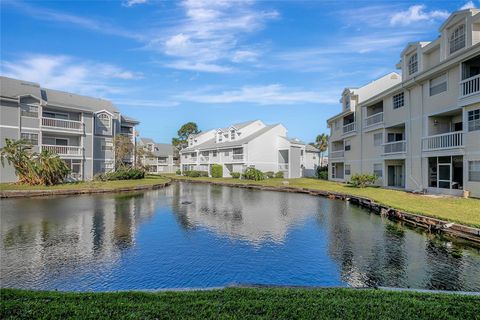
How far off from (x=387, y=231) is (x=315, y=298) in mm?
9340

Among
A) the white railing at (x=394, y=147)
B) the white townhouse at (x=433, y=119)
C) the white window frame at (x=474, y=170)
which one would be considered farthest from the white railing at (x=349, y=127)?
the white window frame at (x=474, y=170)

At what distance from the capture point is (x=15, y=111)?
30.9 m

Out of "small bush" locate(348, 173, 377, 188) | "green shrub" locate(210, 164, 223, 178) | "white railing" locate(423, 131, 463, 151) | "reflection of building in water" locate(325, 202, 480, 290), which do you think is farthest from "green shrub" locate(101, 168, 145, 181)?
"white railing" locate(423, 131, 463, 151)

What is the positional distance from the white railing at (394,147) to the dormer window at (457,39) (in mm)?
7965

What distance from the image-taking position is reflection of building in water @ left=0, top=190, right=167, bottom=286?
905 centimetres

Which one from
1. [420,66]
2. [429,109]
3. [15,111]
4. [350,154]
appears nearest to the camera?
[429,109]

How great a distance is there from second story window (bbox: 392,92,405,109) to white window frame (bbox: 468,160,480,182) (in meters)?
9.35

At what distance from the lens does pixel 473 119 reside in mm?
18406

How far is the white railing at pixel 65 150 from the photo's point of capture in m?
33.2

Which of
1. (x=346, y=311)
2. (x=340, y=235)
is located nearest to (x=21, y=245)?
(x=346, y=311)

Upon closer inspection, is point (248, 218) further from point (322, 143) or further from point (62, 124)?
point (322, 143)

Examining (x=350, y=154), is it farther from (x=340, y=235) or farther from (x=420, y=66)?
(x=340, y=235)

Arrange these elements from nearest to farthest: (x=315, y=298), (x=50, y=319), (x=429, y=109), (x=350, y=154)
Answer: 1. (x=50, y=319)
2. (x=315, y=298)
3. (x=429, y=109)
4. (x=350, y=154)

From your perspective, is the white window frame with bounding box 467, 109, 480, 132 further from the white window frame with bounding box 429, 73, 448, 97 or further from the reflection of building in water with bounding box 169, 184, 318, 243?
the reflection of building in water with bounding box 169, 184, 318, 243
